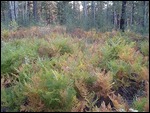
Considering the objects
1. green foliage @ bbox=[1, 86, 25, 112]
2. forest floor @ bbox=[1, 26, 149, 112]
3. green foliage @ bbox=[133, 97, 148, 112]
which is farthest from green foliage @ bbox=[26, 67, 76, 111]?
green foliage @ bbox=[133, 97, 148, 112]

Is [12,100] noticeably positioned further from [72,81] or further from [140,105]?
[140,105]

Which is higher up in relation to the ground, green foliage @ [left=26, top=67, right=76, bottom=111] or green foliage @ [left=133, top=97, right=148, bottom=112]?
green foliage @ [left=26, top=67, right=76, bottom=111]

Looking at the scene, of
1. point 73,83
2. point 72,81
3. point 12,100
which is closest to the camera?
point 12,100

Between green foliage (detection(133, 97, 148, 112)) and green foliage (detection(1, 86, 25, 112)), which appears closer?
green foliage (detection(133, 97, 148, 112))

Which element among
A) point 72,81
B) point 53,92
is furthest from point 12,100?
point 72,81

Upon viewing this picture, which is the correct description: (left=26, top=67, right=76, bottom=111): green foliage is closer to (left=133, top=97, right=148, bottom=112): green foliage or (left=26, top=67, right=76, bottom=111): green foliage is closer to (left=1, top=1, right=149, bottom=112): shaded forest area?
(left=1, top=1, right=149, bottom=112): shaded forest area

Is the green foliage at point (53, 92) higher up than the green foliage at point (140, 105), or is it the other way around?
the green foliage at point (53, 92)

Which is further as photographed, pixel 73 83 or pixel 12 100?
pixel 73 83

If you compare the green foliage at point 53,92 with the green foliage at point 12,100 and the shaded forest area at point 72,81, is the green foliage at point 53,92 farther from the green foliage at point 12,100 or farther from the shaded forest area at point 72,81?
the green foliage at point 12,100

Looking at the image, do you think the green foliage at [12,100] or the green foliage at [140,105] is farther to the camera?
the green foliage at [12,100]

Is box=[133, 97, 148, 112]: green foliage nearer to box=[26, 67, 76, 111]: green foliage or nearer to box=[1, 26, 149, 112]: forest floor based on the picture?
box=[1, 26, 149, 112]: forest floor

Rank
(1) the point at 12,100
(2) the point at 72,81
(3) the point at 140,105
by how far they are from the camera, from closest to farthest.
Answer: (3) the point at 140,105, (1) the point at 12,100, (2) the point at 72,81

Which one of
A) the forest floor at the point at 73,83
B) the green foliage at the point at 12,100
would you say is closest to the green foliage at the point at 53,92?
the forest floor at the point at 73,83

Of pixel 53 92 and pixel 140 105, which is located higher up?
pixel 53 92
